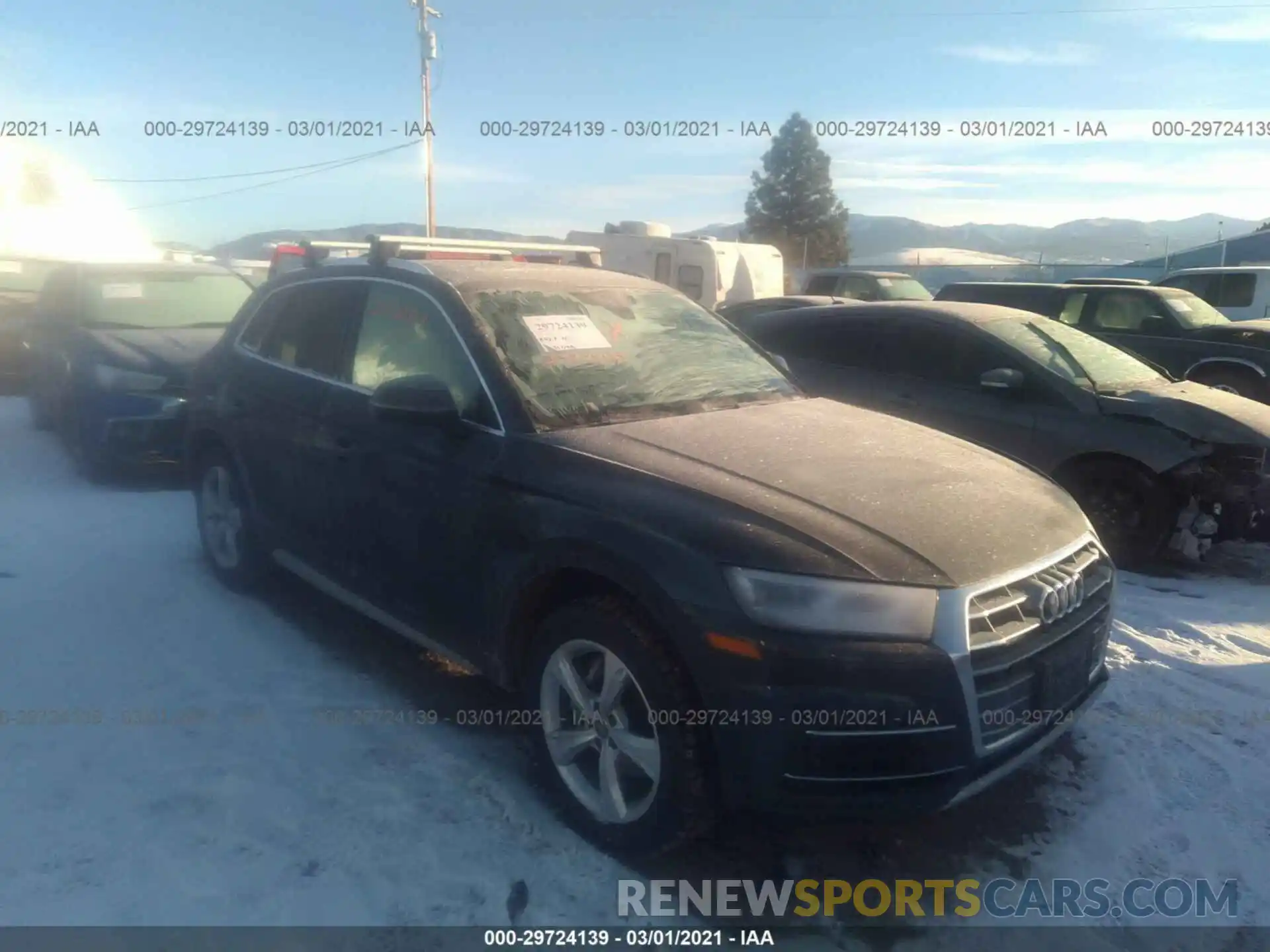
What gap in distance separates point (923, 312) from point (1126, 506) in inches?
72.5

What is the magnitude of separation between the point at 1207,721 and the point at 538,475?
2846 millimetres

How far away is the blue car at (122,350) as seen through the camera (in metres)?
6.93

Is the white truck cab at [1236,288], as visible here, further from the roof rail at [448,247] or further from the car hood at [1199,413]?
the roof rail at [448,247]

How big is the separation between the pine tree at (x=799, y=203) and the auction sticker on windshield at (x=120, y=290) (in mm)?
53320

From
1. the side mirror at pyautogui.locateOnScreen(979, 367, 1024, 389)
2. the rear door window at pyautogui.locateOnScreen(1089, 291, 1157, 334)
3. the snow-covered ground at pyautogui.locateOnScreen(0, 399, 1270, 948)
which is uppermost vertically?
the rear door window at pyautogui.locateOnScreen(1089, 291, 1157, 334)

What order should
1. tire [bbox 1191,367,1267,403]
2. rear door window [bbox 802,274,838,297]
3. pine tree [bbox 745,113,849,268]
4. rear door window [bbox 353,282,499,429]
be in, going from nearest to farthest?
1. rear door window [bbox 353,282,499,429]
2. tire [bbox 1191,367,1267,403]
3. rear door window [bbox 802,274,838,297]
4. pine tree [bbox 745,113,849,268]

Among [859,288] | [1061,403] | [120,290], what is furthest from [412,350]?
[859,288]

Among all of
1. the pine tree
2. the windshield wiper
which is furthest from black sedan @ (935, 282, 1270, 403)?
the pine tree

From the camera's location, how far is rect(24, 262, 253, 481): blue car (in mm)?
6930

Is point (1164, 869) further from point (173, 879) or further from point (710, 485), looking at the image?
point (173, 879)

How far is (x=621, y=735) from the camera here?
284 centimetres

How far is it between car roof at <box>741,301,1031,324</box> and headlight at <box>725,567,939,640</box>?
4360 millimetres

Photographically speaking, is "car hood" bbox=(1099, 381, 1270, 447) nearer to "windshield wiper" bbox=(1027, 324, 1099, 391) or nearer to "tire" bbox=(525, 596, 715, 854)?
"windshield wiper" bbox=(1027, 324, 1099, 391)

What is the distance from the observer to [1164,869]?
9.73 ft
